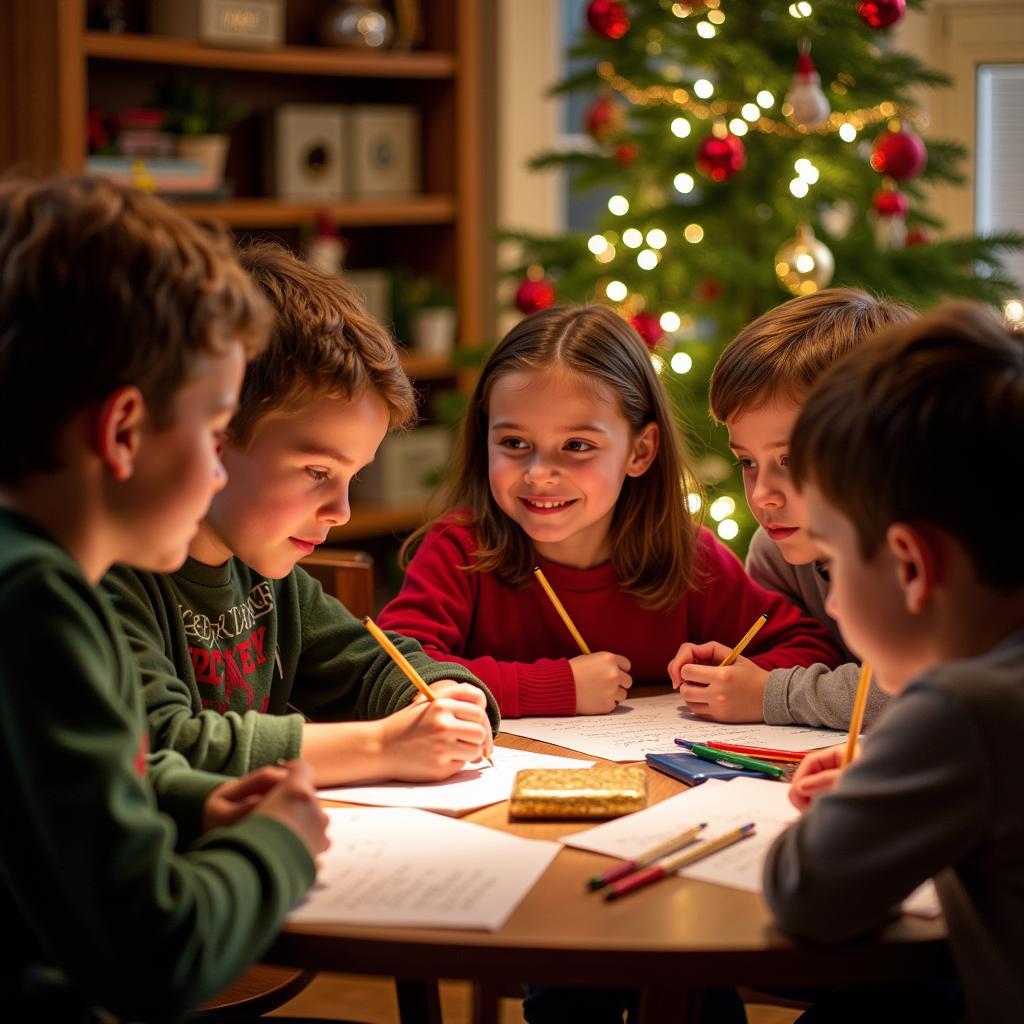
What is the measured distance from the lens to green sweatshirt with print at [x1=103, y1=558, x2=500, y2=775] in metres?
1.27

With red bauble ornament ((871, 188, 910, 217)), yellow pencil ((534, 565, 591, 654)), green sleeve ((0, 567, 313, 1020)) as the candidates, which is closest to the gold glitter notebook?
green sleeve ((0, 567, 313, 1020))

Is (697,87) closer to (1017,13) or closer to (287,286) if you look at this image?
(1017,13)

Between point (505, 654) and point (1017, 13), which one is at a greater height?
point (1017, 13)

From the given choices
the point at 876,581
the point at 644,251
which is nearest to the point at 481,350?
the point at 644,251

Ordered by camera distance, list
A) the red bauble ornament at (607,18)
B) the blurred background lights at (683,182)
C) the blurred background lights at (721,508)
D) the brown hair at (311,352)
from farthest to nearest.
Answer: the blurred background lights at (683,182) → the red bauble ornament at (607,18) → the blurred background lights at (721,508) → the brown hair at (311,352)

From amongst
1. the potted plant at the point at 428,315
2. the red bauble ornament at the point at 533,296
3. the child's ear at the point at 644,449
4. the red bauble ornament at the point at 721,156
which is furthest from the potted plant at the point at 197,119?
the child's ear at the point at 644,449

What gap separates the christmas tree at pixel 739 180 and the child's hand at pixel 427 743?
1610 mm

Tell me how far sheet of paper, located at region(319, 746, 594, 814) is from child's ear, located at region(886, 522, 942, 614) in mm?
439

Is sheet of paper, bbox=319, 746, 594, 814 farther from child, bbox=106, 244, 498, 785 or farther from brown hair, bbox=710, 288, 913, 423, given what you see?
brown hair, bbox=710, 288, 913, 423

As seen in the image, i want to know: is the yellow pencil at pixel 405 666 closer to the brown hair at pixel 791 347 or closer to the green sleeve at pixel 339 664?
the green sleeve at pixel 339 664

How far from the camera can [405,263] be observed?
14.5 feet

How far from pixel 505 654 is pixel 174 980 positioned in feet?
3.18

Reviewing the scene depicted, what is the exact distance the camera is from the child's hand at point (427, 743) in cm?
132

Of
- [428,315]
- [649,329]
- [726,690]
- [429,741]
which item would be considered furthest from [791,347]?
[428,315]
